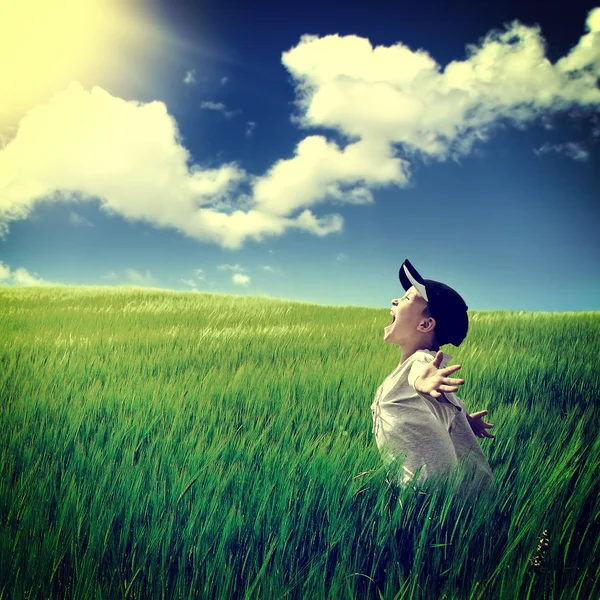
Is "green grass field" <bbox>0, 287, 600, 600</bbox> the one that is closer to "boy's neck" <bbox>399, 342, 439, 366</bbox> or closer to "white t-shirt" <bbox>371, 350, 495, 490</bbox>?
"white t-shirt" <bbox>371, 350, 495, 490</bbox>

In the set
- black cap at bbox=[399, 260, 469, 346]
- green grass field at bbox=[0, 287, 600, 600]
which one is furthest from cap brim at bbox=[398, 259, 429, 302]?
green grass field at bbox=[0, 287, 600, 600]

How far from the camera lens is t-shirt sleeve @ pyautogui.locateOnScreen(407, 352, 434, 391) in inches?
59.3

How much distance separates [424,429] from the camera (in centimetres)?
154

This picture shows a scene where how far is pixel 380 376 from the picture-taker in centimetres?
314

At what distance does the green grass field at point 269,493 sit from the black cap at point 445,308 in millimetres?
491

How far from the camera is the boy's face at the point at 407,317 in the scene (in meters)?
1.70

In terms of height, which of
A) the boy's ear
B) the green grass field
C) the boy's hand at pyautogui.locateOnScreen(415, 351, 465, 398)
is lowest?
the green grass field

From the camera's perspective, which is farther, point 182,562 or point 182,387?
point 182,387

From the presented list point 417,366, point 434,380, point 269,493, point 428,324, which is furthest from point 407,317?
point 269,493

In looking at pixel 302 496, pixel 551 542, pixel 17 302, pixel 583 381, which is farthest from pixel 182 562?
pixel 17 302

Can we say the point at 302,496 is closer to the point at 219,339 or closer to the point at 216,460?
the point at 216,460

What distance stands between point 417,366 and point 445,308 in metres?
0.25

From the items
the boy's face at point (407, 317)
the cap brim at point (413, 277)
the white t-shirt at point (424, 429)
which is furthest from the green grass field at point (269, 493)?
the cap brim at point (413, 277)

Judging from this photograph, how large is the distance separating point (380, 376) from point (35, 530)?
213cm
